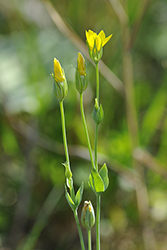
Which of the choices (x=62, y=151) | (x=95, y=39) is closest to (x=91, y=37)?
(x=95, y=39)

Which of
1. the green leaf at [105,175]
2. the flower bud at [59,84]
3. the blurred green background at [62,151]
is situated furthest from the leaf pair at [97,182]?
the blurred green background at [62,151]

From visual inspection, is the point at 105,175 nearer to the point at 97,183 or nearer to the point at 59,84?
the point at 97,183

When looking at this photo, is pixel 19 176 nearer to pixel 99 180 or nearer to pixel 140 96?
pixel 140 96

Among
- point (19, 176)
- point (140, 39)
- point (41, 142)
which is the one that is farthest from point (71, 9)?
point (19, 176)

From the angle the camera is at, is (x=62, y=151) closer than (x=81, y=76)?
No

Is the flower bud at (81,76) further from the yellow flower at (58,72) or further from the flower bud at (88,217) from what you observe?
the flower bud at (88,217)
